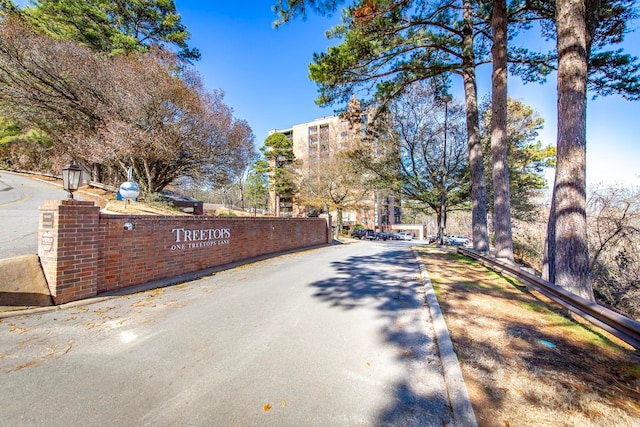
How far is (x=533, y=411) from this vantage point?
6.75ft

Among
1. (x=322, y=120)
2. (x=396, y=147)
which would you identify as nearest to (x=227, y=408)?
(x=396, y=147)

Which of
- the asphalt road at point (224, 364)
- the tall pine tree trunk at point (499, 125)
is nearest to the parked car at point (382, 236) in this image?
the tall pine tree trunk at point (499, 125)

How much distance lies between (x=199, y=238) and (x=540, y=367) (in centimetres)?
744

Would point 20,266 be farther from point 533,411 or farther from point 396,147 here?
point 396,147

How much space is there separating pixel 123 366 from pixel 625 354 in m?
5.29

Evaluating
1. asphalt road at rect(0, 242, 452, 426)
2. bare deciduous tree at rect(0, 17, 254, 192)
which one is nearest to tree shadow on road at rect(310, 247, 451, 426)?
asphalt road at rect(0, 242, 452, 426)

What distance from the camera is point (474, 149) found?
1076 cm

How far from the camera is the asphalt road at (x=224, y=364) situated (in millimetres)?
2092

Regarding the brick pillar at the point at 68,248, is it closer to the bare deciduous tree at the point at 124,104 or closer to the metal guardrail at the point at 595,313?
the metal guardrail at the point at 595,313

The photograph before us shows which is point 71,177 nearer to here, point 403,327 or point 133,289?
point 133,289

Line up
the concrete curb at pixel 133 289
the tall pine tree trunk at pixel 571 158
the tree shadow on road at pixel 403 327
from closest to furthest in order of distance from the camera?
the tree shadow on road at pixel 403 327 → the concrete curb at pixel 133 289 → the tall pine tree trunk at pixel 571 158

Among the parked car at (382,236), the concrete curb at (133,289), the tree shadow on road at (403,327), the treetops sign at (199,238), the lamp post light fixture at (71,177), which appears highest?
the lamp post light fixture at (71,177)

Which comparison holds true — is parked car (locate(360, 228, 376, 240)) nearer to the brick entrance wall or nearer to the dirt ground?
the brick entrance wall

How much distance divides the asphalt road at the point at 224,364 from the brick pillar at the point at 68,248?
382 mm
